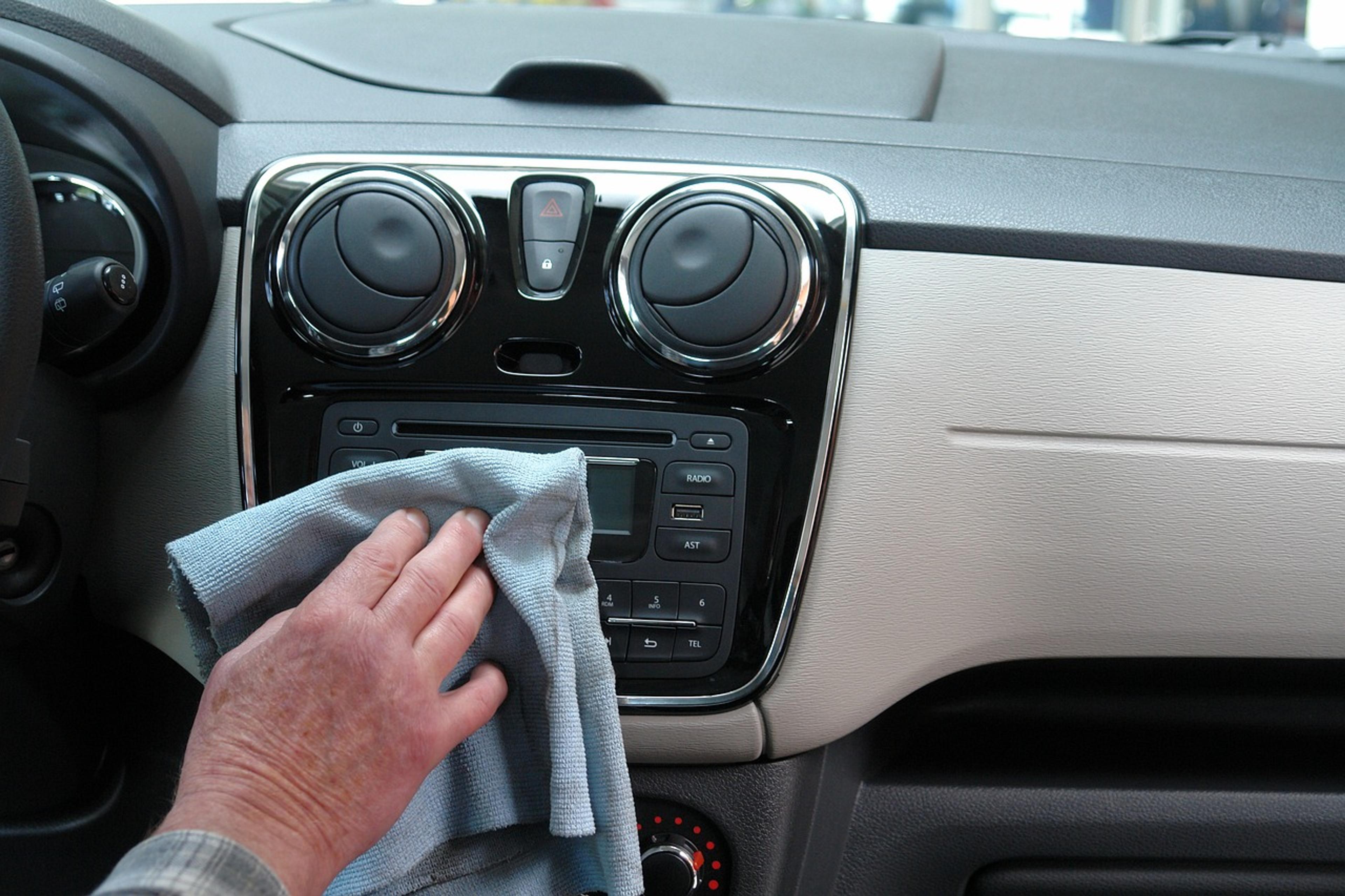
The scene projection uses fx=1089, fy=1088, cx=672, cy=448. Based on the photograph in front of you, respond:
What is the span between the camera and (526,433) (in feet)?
2.37

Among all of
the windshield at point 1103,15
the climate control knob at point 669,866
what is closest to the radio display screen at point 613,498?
the climate control knob at point 669,866

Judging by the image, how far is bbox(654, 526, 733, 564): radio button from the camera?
72cm

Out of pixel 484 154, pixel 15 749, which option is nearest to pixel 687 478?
pixel 484 154

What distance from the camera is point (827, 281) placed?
0.71m

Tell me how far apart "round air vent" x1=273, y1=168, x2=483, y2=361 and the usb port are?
0.63 feet

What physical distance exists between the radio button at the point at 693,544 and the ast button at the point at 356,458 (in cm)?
19

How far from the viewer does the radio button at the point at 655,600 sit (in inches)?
28.1

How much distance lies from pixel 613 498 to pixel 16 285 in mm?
356

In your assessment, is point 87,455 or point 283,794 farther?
point 87,455

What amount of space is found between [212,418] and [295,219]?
0.48 ft

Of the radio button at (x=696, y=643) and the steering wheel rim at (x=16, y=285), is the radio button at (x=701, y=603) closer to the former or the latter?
the radio button at (x=696, y=643)

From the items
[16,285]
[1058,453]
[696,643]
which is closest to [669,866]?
[696,643]

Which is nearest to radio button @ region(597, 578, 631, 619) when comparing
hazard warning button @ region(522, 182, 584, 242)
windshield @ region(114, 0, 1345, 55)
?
Answer: hazard warning button @ region(522, 182, 584, 242)

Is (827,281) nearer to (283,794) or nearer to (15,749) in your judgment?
(283,794)
